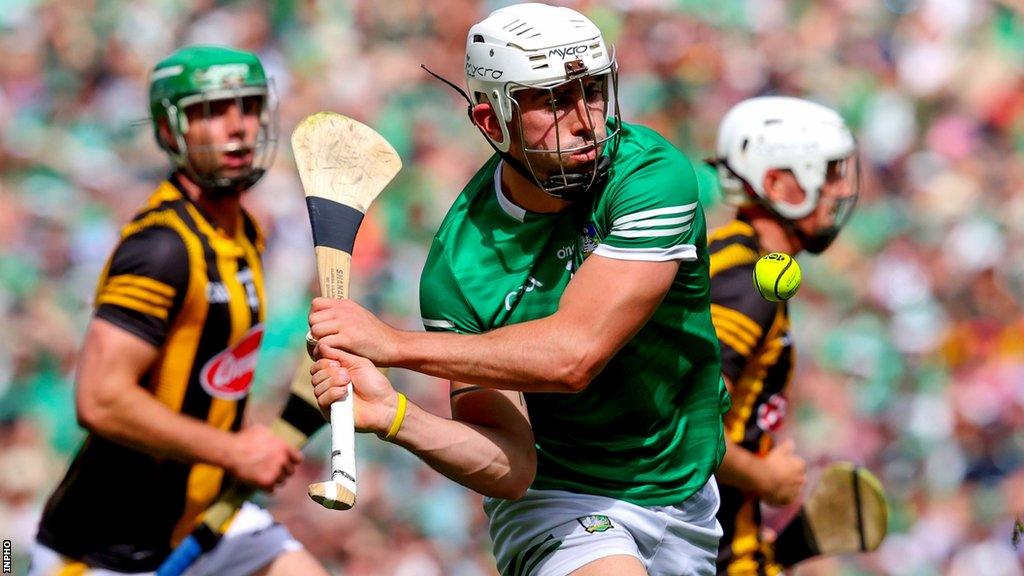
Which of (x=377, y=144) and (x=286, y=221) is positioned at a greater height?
(x=377, y=144)

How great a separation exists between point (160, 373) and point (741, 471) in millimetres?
1753

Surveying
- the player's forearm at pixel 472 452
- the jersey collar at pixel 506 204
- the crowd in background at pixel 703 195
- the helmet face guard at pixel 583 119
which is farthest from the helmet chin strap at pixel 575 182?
the crowd in background at pixel 703 195

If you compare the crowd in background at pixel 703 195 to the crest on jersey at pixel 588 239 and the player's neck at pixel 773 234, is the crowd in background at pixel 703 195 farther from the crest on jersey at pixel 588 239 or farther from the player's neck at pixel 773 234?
the crest on jersey at pixel 588 239

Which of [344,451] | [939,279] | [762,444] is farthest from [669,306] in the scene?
[939,279]

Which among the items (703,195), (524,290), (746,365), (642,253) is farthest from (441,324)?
(703,195)

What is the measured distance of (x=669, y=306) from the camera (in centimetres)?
321

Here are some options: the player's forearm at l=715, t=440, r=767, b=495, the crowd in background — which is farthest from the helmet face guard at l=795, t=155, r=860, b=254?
the crowd in background

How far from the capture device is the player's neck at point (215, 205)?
14.9 feet

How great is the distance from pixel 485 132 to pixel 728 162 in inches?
59.3

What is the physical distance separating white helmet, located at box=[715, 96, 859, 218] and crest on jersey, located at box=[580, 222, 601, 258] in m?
1.47

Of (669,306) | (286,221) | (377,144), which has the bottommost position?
(286,221)

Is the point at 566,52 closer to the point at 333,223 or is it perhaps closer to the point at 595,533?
the point at 333,223

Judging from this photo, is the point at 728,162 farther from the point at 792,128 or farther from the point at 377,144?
the point at 377,144

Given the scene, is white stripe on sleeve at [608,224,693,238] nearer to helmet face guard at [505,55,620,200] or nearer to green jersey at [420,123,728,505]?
green jersey at [420,123,728,505]
